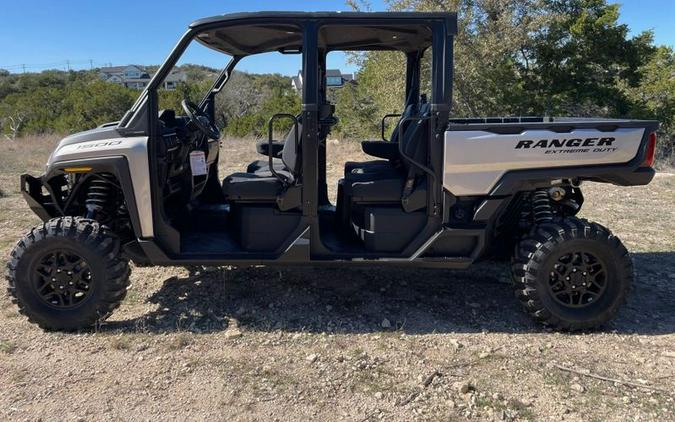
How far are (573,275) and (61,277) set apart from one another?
3543mm

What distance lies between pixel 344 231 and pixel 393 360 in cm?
119

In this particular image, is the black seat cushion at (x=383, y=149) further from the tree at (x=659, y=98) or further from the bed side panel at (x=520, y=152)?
the tree at (x=659, y=98)

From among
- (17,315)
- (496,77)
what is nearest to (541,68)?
(496,77)

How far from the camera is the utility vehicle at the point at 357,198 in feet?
11.7

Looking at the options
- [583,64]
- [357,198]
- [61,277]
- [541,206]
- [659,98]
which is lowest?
[61,277]

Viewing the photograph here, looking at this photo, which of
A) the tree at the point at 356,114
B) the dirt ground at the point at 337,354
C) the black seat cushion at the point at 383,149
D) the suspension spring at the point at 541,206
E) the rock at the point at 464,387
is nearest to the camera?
the dirt ground at the point at 337,354

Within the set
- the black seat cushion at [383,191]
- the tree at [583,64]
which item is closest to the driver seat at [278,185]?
the black seat cushion at [383,191]

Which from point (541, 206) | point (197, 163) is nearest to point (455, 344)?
point (541, 206)

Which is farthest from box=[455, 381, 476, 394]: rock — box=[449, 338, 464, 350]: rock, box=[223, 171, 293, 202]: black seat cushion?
box=[223, 171, 293, 202]: black seat cushion

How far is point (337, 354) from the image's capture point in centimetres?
342

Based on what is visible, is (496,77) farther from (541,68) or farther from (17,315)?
(17,315)

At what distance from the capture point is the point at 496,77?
13516 millimetres

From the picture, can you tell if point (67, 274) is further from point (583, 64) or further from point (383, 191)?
point (583, 64)

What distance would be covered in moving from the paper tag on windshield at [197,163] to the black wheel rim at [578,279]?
2677 millimetres
